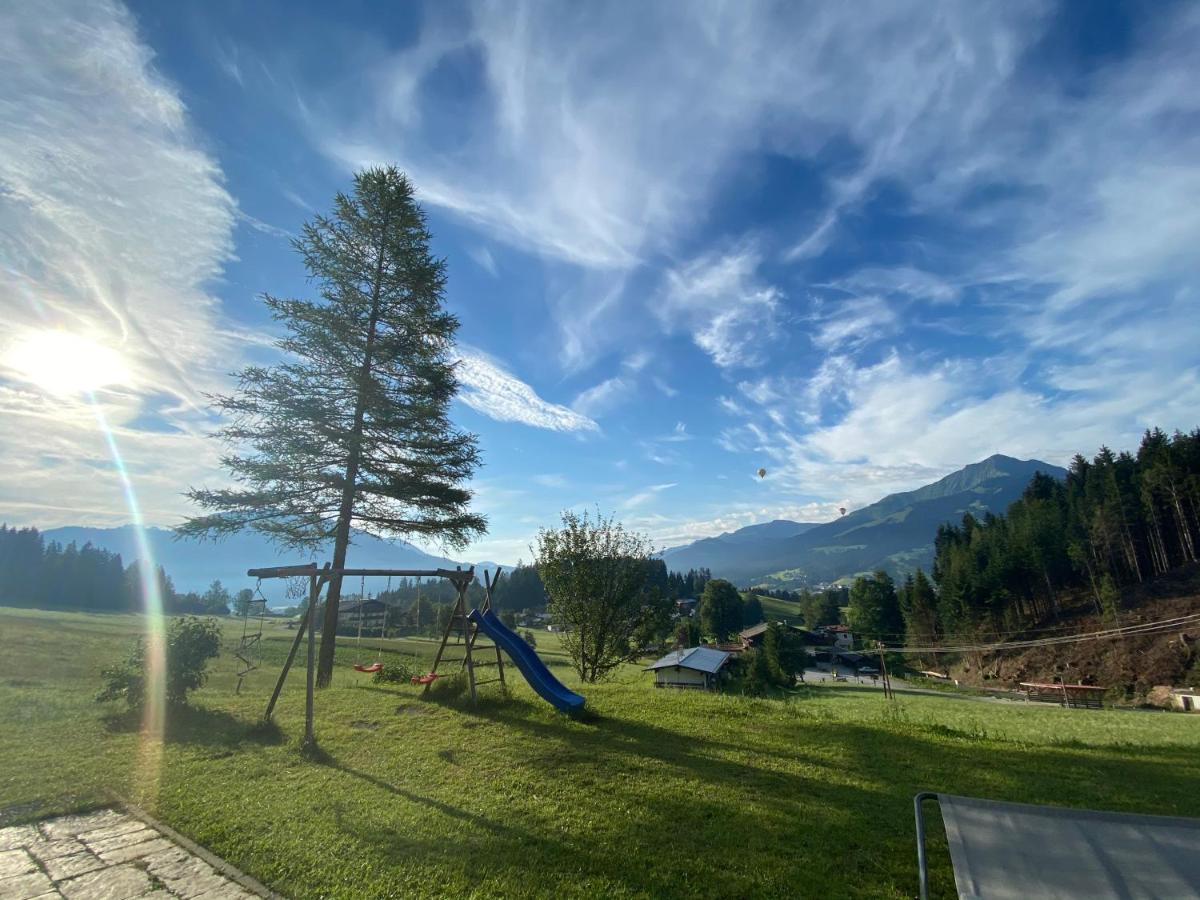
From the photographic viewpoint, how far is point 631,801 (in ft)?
21.5

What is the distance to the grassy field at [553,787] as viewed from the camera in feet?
16.1

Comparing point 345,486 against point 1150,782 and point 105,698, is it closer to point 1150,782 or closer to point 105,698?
point 105,698

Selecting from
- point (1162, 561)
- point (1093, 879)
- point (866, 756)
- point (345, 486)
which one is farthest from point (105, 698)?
point (1162, 561)

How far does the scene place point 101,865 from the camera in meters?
4.94

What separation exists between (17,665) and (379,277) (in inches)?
671

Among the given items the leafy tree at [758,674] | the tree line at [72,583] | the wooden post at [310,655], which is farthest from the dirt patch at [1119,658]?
the tree line at [72,583]

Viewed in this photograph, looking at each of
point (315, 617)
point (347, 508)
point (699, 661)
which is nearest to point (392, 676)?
point (347, 508)

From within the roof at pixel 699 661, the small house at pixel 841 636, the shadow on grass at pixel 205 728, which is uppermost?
the shadow on grass at pixel 205 728

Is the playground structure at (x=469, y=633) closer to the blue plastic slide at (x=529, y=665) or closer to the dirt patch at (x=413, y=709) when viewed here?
the blue plastic slide at (x=529, y=665)

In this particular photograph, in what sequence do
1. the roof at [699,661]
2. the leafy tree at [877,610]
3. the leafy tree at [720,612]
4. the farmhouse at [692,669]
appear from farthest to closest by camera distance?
the leafy tree at [720,612], the leafy tree at [877,610], the farmhouse at [692,669], the roof at [699,661]

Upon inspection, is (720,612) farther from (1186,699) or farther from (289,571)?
(289,571)

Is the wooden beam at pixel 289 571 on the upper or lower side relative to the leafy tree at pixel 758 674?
upper

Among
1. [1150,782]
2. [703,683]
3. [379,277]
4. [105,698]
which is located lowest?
[703,683]

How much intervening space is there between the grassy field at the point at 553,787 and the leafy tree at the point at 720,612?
286 feet
